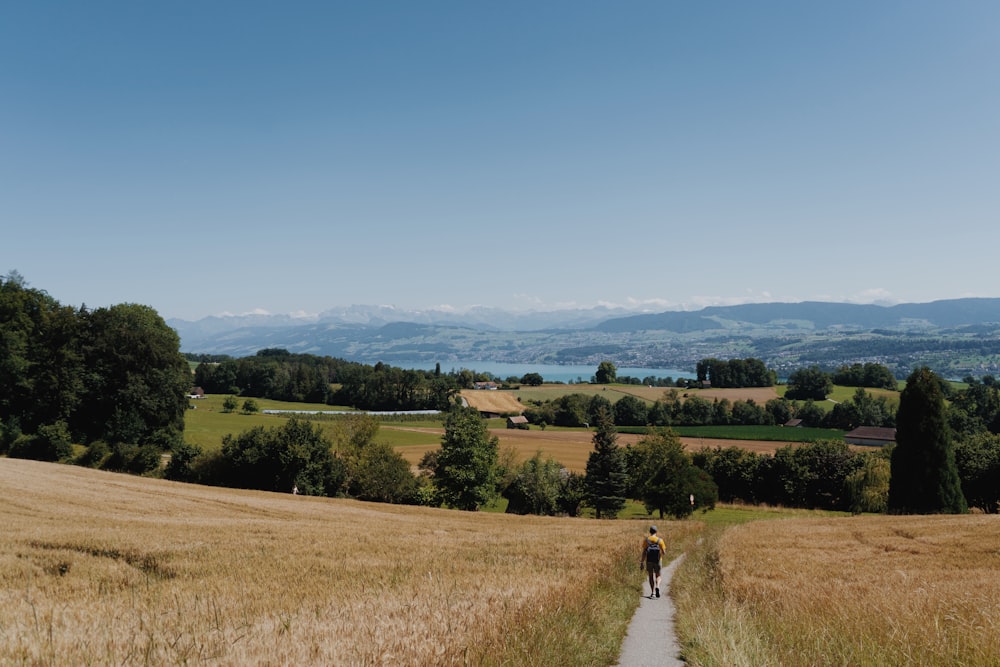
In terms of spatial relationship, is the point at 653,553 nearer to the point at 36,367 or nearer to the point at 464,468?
the point at 464,468

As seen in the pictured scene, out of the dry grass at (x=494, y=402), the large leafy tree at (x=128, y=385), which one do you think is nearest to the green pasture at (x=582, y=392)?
the dry grass at (x=494, y=402)

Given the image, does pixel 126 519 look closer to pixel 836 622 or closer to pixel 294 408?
pixel 836 622

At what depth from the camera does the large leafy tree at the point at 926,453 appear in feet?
138

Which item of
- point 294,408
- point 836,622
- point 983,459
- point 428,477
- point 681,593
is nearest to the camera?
point 836,622

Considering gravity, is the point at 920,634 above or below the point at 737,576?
above

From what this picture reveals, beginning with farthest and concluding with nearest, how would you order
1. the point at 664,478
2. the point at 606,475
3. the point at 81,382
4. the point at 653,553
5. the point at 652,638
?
1. the point at 81,382
2. the point at 664,478
3. the point at 606,475
4. the point at 653,553
5. the point at 652,638

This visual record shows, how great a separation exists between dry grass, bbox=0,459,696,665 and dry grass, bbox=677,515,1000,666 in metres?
2.01

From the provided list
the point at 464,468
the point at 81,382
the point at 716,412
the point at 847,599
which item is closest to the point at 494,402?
the point at 716,412

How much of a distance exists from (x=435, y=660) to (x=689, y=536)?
33031 millimetres

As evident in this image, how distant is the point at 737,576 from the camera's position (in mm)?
16969

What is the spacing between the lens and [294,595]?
10203 millimetres

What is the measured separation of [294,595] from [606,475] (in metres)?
53.6

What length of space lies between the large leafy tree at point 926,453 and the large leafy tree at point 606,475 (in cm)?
2436

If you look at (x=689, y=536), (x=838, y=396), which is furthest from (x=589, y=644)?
(x=838, y=396)
